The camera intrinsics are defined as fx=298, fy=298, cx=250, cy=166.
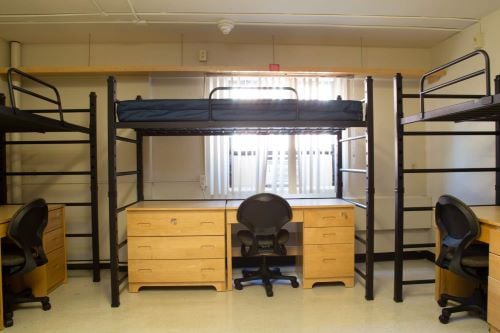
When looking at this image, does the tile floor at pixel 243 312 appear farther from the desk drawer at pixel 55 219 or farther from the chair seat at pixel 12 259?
the desk drawer at pixel 55 219

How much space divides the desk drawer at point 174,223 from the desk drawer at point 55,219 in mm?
797

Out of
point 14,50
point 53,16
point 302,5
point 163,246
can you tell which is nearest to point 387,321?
point 163,246

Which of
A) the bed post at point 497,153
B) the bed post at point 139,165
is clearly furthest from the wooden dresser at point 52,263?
the bed post at point 497,153

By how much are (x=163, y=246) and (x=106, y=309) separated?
25.4 inches

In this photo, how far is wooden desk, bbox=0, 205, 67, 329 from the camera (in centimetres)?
261

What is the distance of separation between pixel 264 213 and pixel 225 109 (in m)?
0.95

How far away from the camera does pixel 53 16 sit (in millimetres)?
2770

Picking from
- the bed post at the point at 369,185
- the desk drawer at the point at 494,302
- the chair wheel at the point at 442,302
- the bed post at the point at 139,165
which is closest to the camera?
the desk drawer at the point at 494,302

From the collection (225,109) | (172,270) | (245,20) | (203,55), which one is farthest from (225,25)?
(172,270)

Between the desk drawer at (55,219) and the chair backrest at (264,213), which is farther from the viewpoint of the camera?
the desk drawer at (55,219)

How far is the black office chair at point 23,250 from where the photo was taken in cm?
216

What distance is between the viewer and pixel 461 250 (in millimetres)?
2070

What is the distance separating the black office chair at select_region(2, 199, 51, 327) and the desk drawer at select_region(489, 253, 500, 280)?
10.5 feet

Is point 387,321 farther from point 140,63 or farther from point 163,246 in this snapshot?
point 140,63
